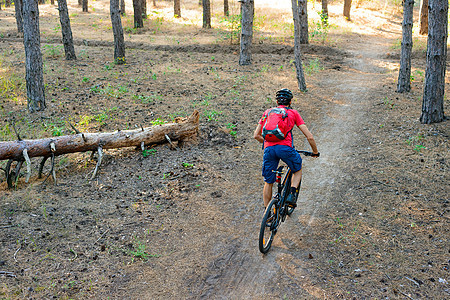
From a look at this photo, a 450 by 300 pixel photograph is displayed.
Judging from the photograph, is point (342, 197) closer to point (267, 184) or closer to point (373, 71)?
point (267, 184)

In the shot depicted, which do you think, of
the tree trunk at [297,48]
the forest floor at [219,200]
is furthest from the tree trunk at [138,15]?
the tree trunk at [297,48]

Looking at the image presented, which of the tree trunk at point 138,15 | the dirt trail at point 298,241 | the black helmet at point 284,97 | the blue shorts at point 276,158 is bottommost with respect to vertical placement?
the dirt trail at point 298,241

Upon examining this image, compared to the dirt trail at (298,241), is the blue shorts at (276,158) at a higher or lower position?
higher

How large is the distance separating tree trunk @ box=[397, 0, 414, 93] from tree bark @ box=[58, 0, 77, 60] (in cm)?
1442

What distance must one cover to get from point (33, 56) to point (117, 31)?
5231 mm

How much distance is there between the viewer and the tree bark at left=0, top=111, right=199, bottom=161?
7.83 metres

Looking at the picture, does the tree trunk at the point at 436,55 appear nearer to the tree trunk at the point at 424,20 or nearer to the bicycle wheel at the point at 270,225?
the bicycle wheel at the point at 270,225

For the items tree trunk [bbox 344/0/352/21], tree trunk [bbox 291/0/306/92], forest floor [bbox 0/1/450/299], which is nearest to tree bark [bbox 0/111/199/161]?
forest floor [bbox 0/1/450/299]

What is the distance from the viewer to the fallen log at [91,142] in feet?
25.5

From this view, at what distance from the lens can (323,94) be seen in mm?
14523

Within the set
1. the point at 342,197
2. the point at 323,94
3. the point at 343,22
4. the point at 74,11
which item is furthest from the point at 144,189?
the point at 74,11

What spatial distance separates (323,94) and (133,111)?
7.74 meters

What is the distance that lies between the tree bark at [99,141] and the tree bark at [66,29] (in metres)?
9.83

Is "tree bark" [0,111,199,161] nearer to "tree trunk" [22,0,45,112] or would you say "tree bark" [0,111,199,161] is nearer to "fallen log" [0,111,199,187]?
"fallen log" [0,111,199,187]
